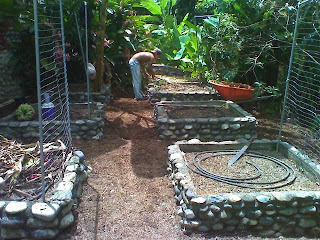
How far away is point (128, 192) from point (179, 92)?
424 cm

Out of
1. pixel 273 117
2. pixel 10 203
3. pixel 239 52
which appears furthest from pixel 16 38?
pixel 273 117

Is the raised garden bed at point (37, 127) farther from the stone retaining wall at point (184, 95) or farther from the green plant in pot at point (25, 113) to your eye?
the stone retaining wall at point (184, 95)

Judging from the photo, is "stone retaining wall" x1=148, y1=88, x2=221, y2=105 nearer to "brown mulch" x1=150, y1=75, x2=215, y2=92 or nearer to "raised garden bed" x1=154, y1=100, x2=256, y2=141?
"brown mulch" x1=150, y1=75, x2=215, y2=92

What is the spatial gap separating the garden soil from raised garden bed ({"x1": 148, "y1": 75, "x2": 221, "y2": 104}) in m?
1.69

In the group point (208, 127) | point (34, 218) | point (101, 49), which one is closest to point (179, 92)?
point (101, 49)

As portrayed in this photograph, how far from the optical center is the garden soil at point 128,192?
3008 mm

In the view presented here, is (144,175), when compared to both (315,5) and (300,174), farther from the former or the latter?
(315,5)

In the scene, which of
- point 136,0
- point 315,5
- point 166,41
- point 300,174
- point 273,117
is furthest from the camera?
point 166,41

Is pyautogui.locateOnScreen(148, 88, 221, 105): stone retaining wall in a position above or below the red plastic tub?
below

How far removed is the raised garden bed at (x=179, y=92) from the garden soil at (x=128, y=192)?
169 centimetres

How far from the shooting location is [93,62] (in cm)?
759

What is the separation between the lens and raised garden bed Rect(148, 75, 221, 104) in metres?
7.59

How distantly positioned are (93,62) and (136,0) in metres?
2.31

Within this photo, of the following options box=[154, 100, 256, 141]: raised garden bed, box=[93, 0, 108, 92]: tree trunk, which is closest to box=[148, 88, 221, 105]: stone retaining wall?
box=[93, 0, 108, 92]: tree trunk
